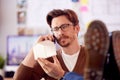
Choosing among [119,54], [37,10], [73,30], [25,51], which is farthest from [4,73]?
[119,54]

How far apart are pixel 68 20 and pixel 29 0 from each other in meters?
1.45

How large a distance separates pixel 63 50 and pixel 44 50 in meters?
0.16

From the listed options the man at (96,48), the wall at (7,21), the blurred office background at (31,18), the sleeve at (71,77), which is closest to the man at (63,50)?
the sleeve at (71,77)

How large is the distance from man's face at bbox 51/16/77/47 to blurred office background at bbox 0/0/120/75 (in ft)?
3.86

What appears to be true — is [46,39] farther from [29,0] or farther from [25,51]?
[29,0]

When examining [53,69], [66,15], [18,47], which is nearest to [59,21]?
[66,15]

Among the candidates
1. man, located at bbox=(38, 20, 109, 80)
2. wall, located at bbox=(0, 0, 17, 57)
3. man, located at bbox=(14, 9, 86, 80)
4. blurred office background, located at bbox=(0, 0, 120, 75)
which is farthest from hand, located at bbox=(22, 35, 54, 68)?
wall, located at bbox=(0, 0, 17, 57)

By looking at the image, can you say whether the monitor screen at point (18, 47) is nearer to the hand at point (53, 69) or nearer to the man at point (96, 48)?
the hand at point (53, 69)

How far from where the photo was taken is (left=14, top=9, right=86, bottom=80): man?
4.35ft

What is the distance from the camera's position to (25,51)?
8.50 ft

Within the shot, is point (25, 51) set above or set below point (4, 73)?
above

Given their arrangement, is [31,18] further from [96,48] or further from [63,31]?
[96,48]

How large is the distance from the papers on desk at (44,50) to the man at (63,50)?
0.16ft

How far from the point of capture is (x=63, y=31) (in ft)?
4.35
